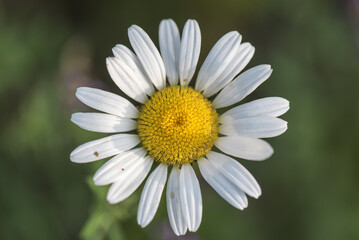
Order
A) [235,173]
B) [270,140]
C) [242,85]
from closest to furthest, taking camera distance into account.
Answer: [235,173] → [242,85] → [270,140]

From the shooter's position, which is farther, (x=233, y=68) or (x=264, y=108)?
(x=233, y=68)

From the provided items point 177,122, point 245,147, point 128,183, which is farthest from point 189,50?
point 128,183

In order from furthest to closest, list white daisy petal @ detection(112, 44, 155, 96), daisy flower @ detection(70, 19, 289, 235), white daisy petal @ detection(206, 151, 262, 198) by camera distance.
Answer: white daisy petal @ detection(112, 44, 155, 96) → daisy flower @ detection(70, 19, 289, 235) → white daisy petal @ detection(206, 151, 262, 198)

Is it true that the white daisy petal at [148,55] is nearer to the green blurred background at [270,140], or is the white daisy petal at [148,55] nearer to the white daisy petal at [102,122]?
the white daisy petal at [102,122]

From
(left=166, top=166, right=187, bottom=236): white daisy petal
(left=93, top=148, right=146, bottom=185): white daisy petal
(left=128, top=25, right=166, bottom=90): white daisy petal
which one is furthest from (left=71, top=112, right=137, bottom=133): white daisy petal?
(left=166, top=166, right=187, bottom=236): white daisy petal

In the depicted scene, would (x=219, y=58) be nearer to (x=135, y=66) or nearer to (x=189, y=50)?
(x=189, y=50)

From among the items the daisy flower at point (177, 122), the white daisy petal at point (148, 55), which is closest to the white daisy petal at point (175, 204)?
the daisy flower at point (177, 122)

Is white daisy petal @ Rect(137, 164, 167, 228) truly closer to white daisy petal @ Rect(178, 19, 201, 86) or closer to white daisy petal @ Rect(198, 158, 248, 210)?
white daisy petal @ Rect(198, 158, 248, 210)
